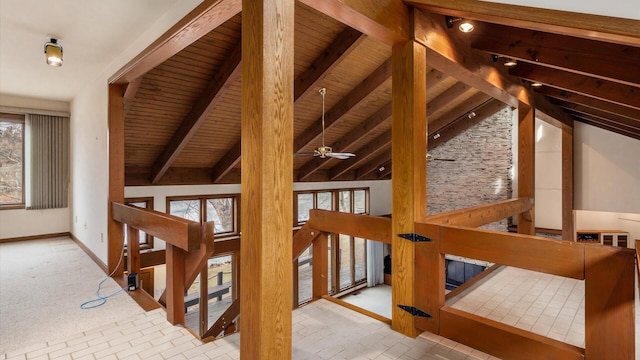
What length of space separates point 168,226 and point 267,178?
1.53 m

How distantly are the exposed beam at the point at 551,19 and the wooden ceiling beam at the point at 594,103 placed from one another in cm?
325

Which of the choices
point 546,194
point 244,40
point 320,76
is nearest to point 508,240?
point 244,40

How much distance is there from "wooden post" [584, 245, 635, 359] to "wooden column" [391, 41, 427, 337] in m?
1.06

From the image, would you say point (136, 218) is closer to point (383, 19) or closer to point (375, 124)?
point (383, 19)

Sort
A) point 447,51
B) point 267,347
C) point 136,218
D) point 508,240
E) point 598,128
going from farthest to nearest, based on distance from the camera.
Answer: point 598,128, point 136,218, point 447,51, point 508,240, point 267,347

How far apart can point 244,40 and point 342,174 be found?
8.20 m

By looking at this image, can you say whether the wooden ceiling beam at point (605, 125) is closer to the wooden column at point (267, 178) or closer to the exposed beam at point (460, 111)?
the exposed beam at point (460, 111)

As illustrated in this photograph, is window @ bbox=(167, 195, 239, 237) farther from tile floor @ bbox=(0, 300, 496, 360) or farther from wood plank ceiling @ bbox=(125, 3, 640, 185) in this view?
tile floor @ bbox=(0, 300, 496, 360)

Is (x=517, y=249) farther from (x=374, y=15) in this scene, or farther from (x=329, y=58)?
(x=329, y=58)

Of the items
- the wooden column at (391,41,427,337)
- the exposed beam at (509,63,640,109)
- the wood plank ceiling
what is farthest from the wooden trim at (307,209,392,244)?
the exposed beam at (509,63,640,109)

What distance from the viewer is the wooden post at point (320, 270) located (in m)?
3.20

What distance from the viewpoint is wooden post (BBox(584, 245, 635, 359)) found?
1710mm

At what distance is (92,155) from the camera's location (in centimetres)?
475

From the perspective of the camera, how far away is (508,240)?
2133 mm
